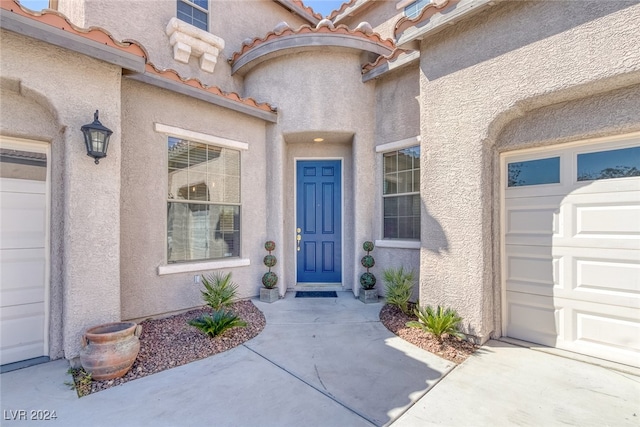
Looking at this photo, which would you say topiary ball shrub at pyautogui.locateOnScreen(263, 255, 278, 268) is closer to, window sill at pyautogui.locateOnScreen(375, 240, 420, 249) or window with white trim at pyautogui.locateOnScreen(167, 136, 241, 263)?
window with white trim at pyautogui.locateOnScreen(167, 136, 241, 263)

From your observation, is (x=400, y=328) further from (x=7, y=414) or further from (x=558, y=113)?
(x=7, y=414)

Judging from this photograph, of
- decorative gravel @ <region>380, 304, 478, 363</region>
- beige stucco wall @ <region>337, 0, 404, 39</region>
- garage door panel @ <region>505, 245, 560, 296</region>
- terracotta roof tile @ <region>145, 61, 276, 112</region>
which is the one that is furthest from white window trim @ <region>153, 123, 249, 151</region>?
beige stucco wall @ <region>337, 0, 404, 39</region>

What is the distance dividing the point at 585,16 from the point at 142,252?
686 cm

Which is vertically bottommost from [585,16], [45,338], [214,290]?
[45,338]

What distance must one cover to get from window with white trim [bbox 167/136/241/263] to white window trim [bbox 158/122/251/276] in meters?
0.10

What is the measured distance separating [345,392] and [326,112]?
5281 millimetres

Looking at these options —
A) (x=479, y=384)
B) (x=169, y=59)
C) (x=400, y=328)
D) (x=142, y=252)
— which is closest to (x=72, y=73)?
(x=142, y=252)

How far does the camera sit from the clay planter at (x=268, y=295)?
6105 mm

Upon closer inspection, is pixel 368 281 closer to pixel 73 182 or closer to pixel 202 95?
pixel 202 95

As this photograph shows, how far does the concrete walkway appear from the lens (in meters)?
2.71

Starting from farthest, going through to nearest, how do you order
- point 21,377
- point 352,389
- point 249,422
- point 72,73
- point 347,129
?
point 347,129
point 72,73
point 21,377
point 352,389
point 249,422

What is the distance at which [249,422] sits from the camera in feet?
8.69

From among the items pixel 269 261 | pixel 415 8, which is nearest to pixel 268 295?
pixel 269 261

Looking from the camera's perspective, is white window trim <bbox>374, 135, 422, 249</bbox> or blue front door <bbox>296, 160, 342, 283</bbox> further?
blue front door <bbox>296, 160, 342, 283</bbox>
